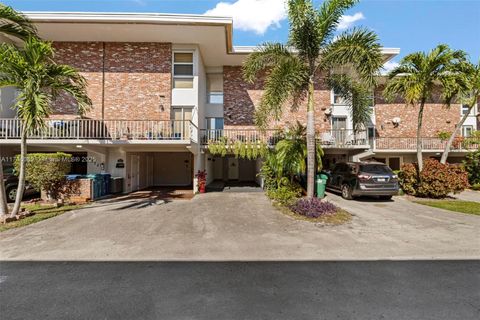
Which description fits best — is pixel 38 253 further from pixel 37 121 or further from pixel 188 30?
pixel 188 30

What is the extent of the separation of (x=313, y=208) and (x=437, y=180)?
793 cm

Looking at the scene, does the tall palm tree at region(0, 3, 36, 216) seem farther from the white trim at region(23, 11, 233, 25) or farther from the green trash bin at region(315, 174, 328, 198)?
the green trash bin at region(315, 174, 328, 198)

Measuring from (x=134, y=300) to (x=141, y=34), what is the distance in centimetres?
1354

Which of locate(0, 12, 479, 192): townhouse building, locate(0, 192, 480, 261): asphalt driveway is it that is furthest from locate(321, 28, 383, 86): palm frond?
locate(0, 192, 480, 261): asphalt driveway

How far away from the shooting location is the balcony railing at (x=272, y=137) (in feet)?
47.8

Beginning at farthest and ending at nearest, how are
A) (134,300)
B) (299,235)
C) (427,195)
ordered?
(427,195)
(299,235)
(134,300)

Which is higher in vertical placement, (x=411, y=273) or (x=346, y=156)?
(x=346, y=156)

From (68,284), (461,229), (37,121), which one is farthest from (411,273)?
(37,121)

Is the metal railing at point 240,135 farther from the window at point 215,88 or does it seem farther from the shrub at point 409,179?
the shrub at point 409,179

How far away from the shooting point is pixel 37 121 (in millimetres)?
6652

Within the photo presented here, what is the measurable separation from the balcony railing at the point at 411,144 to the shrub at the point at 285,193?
8758 mm

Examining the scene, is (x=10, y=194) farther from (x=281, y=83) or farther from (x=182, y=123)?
(x=281, y=83)

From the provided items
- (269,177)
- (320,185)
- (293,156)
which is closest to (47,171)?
(269,177)

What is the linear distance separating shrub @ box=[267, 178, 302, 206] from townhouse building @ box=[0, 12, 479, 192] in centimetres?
344
